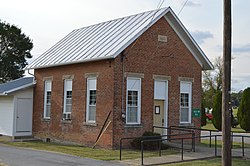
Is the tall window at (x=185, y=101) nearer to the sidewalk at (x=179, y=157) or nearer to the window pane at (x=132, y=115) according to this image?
the window pane at (x=132, y=115)

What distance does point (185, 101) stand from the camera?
80.5ft

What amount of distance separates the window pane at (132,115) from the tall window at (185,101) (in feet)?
12.1

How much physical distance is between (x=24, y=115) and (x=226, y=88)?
60.0 feet

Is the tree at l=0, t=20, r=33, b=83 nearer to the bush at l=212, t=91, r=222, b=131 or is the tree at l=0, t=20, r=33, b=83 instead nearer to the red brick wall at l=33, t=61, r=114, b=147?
the bush at l=212, t=91, r=222, b=131

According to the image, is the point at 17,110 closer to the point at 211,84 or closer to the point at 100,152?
the point at 100,152

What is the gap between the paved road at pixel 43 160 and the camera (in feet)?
50.4

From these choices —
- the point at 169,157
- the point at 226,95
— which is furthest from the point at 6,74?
the point at 226,95

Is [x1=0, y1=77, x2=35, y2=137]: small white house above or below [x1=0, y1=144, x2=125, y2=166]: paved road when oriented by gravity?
above

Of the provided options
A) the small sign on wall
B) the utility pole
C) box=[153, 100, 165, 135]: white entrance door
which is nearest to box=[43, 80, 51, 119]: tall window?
box=[153, 100, 165, 135]: white entrance door

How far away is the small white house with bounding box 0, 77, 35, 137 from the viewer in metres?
26.4

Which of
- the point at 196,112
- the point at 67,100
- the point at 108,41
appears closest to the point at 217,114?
the point at 196,112

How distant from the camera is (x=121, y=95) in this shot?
21000mm

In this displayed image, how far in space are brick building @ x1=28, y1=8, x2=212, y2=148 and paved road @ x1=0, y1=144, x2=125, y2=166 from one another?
146 inches

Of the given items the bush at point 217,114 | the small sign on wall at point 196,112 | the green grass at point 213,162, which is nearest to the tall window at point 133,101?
the small sign on wall at point 196,112
